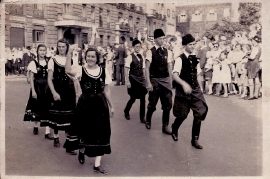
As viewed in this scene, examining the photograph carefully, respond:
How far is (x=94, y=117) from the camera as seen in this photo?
11.4ft

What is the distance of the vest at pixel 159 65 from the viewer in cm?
440

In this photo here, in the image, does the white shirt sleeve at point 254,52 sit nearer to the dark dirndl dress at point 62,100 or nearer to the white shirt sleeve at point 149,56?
the white shirt sleeve at point 149,56

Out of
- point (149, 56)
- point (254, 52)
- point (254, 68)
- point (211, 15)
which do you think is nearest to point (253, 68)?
point (254, 68)

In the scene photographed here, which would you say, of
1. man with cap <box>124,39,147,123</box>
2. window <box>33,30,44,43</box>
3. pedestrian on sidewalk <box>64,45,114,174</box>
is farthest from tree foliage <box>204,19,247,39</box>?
window <box>33,30,44,43</box>

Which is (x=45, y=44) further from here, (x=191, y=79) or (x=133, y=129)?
(x=191, y=79)

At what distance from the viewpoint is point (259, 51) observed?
171 inches

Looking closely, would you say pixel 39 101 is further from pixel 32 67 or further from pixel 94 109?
pixel 94 109

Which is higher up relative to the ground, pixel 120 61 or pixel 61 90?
pixel 120 61

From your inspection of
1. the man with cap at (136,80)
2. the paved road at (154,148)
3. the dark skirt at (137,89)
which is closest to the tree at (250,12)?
the paved road at (154,148)

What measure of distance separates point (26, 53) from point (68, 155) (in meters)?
1.71

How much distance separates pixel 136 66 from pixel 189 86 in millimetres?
1174

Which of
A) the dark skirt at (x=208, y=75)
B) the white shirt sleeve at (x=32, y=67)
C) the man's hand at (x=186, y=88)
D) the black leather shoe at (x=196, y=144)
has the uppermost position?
the white shirt sleeve at (x=32, y=67)

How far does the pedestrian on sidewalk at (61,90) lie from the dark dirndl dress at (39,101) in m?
0.33

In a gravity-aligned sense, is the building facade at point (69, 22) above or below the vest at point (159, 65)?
above
